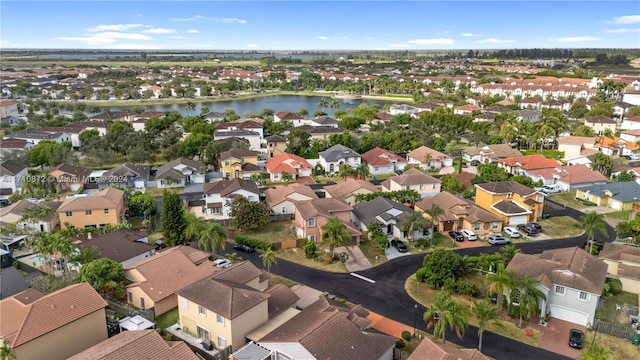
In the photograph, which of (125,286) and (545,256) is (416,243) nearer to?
(545,256)

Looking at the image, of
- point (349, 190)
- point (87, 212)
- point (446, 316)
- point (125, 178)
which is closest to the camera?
point (446, 316)

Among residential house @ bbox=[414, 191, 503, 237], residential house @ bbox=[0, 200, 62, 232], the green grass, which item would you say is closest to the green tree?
the green grass

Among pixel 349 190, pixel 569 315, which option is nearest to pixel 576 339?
pixel 569 315

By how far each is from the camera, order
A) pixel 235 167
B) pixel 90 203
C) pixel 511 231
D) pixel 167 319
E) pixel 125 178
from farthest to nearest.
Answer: pixel 235 167 < pixel 125 178 < pixel 90 203 < pixel 511 231 < pixel 167 319

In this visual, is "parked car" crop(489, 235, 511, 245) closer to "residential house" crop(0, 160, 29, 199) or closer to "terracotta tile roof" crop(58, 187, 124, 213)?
"terracotta tile roof" crop(58, 187, 124, 213)

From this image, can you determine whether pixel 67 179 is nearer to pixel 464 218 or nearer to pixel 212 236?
pixel 212 236

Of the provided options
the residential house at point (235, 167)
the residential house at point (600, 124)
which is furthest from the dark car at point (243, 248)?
the residential house at point (600, 124)
